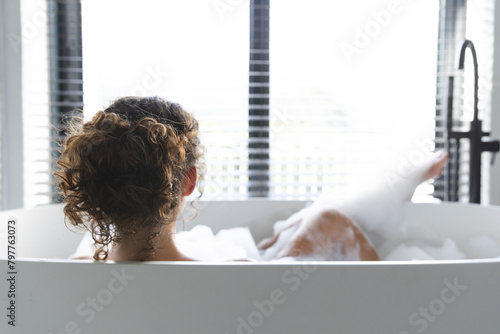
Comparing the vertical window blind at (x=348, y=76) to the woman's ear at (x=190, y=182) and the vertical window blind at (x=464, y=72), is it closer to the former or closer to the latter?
the vertical window blind at (x=464, y=72)

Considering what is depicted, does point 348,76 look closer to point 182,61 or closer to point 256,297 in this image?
point 182,61

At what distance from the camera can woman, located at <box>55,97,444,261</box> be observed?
28.4 inches

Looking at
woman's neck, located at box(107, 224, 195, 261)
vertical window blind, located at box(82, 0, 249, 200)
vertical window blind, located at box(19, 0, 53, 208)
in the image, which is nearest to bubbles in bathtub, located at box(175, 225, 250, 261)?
woman's neck, located at box(107, 224, 195, 261)

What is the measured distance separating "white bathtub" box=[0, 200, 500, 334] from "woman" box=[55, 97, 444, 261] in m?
0.10

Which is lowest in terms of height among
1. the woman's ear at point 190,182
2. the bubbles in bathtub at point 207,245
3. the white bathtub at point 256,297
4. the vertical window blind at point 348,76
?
the bubbles in bathtub at point 207,245

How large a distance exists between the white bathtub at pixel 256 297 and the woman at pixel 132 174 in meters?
0.10

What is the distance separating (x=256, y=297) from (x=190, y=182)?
0.26m

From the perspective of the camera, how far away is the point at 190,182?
0.84 metres

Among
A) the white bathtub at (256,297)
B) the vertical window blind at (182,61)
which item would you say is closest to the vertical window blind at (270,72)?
the vertical window blind at (182,61)

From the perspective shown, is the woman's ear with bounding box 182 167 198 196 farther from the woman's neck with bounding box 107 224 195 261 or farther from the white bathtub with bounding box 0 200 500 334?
the white bathtub with bounding box 0 200 500 334

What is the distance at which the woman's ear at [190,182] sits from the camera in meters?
0.83

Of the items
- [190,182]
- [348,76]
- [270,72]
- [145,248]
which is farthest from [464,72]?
[145,248]

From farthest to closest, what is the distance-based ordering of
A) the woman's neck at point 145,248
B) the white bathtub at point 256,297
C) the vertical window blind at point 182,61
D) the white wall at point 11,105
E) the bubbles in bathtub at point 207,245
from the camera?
the vertical window blind at point 182,61, the white wall at point 11,105, the bubbles in bathtub at point 207,245, the woman's neck at point 145,248, the white bathtub at point 256,297

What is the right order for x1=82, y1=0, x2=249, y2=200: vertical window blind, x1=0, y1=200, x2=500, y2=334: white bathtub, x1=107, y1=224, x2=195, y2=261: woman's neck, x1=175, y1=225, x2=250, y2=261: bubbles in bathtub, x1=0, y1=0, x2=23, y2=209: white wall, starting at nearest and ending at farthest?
x1=0, y1=200, x2=500, y2=334: white bathtub, x1=107, y1=224, x2=195, y2=261: woman's neck, x1=175, y1=225, x2=250, y2=261: bubbles in bathtub, x1=0, y1=0, x2=23, y2=209: white wall, x1=82, y1=0, x2=249, y2=200: vertical window blind
